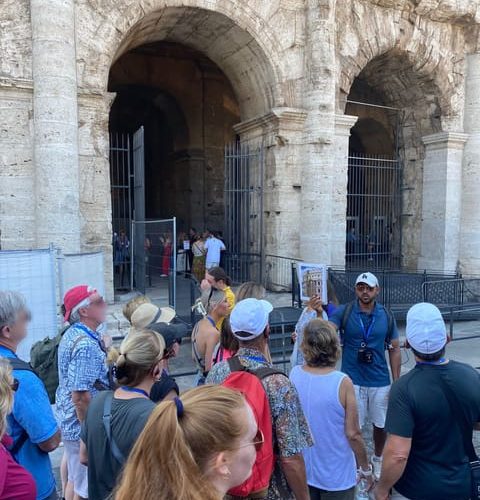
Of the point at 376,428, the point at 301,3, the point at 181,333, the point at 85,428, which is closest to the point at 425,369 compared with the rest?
the point at 181,333

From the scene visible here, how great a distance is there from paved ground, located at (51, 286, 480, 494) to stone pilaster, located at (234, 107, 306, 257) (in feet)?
4.02

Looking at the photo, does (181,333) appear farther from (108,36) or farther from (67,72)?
(108,36)

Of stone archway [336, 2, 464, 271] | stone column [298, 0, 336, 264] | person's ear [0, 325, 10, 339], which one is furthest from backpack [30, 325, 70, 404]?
stone archway [336, 2, 464, 271]

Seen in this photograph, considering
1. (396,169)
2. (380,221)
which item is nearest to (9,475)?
(396,169)

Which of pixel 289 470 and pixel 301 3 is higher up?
pixel 301 3

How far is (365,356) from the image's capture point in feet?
12.3

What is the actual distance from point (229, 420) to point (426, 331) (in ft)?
4.55

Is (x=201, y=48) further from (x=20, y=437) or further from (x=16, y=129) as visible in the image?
(x=20, y=437)

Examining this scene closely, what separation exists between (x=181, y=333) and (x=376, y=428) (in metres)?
2.12

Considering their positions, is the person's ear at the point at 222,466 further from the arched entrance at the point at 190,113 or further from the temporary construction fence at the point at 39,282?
the arched entrance at the point at 190,113

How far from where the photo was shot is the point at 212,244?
35.5ft

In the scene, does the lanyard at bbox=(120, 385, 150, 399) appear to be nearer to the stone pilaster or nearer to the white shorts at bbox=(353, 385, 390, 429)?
the white shorts at bbox=(353, 385, 390, 429)

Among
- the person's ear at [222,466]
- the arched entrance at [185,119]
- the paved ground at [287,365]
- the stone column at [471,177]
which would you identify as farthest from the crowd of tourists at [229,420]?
the arched entrance at [185,119]

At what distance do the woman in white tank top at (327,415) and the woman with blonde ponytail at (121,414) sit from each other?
84cm
